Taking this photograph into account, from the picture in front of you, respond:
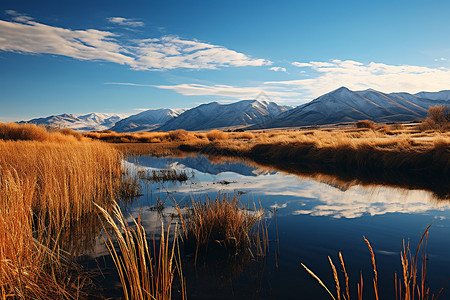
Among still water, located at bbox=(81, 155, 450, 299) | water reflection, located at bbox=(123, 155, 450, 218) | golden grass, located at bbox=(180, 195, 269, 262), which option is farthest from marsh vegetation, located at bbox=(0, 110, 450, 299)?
water reflection, located at bbox=(123, 155, 450, 218)

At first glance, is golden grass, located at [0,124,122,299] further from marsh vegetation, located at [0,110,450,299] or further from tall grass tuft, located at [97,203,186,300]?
tall grass tuft, located at [97,203,186,300]

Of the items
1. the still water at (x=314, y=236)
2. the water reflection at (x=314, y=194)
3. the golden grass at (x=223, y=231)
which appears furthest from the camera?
the water reflection at (x=314, y=194)

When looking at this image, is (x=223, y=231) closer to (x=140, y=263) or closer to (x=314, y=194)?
(x=140, y=263)

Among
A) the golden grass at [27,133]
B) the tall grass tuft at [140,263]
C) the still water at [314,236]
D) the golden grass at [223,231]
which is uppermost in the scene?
the golden grass at [27,133]

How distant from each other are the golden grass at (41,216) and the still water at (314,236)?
79 cm

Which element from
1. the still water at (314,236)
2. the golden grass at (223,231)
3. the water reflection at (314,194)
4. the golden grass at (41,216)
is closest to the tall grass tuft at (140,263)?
the golden grass at (41,216)

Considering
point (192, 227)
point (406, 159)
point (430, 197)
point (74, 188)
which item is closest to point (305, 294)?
point (192, 227)

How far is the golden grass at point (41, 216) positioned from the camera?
130 inches

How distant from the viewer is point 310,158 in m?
17.9

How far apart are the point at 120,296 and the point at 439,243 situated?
596 cm

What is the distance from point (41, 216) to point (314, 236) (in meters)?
6.09

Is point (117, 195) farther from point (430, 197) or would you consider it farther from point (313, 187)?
point (430, 197)

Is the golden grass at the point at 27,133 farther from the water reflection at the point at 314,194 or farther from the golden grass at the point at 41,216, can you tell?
the water reflection at the point at 314,194

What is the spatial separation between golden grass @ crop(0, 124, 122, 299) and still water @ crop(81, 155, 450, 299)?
79 centimetres
